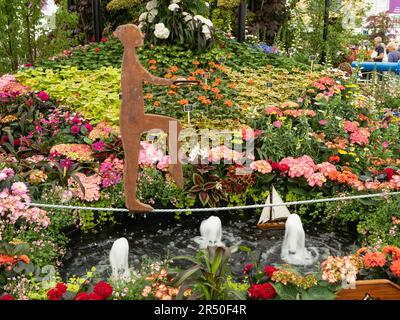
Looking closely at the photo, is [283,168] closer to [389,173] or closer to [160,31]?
[389,173]

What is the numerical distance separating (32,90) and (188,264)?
3739 mm

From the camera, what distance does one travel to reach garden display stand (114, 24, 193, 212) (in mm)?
3199

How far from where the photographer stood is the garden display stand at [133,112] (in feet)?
10.5

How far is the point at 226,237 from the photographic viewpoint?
4.59 metres

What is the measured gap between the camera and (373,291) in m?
3.11

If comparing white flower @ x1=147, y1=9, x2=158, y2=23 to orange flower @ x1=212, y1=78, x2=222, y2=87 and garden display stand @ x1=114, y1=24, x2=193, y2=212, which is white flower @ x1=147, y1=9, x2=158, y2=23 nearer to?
orange flower @ x1=212, y1=78, x2=222, y2=87

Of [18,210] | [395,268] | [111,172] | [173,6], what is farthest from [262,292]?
[173,6]

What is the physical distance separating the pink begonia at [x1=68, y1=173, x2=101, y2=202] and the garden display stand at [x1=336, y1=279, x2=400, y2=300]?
227cm

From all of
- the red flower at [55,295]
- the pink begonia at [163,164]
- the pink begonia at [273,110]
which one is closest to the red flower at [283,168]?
the pink begonia at [163,164]

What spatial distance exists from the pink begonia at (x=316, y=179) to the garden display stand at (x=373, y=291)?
5.49 feet

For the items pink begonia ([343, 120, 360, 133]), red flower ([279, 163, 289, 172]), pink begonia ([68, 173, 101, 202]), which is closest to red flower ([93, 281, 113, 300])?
pink begonia ([68, 173, 101, 202])

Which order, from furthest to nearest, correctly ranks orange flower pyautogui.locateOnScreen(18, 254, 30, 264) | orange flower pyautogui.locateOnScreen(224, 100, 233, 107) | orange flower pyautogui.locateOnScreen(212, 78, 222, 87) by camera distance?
orange flower pyautogui.locateOnScreen(212, 78, 222, 87) < orange flower pyautogui.locateOnScreen(224, 100, 233, 107) < orange flower pyautogui.locateOnScreen(18, 254, 30, 264)
